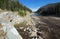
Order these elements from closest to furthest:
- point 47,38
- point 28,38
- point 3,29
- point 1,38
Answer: point 1,38
point 3,29
point 28,38
point 47,38

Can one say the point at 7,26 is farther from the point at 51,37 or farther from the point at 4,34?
the point at 51,37

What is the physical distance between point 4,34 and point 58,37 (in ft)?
33.7

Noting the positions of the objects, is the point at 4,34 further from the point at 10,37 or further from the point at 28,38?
the point at 28,38

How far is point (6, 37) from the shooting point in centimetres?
1177

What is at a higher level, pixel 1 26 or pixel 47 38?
pixel 1 26

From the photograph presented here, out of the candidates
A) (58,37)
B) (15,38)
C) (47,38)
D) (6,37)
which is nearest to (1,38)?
(6,37)

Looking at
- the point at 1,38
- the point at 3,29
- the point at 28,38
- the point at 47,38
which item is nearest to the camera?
the point at 1,38

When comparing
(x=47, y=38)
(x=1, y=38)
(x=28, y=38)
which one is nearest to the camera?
(x=1, y=38)

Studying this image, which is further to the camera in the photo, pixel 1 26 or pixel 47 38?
pixel 47 38

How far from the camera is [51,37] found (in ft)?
67.2

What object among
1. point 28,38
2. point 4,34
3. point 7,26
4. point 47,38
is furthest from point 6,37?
point 47,38

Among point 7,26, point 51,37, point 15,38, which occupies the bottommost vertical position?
point 51,37

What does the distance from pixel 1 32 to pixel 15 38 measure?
1.21 metres

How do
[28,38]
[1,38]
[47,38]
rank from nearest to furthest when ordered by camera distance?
[1,38]
[28,38]
[47,38]
